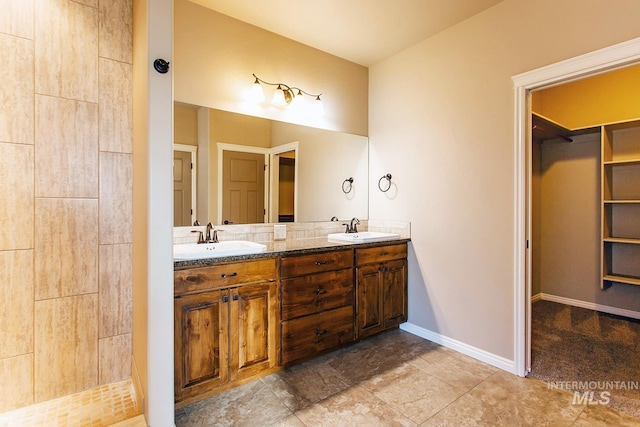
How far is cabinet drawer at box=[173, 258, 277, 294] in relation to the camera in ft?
5.86

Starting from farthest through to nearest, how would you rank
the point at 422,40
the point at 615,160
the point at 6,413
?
the point at 615,160 < the point at 422,40 < the point at 6,413

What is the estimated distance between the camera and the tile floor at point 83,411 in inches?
64.6

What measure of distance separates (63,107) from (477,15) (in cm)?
304

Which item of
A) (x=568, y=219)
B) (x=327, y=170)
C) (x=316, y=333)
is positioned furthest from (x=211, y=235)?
(x=568, y=219)

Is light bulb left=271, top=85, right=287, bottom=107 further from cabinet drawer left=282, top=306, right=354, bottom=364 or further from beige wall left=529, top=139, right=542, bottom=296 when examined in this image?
beige wall left=529, top=139, right=542, bottom=296

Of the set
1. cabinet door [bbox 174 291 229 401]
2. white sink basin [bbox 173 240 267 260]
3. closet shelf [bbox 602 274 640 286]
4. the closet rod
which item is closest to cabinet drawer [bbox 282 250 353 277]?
white sink basin [bbox 173 240 267 260]

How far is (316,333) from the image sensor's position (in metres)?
2.37

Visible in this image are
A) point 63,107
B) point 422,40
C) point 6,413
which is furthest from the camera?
point 422,40

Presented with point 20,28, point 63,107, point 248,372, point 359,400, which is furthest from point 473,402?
point 20,28

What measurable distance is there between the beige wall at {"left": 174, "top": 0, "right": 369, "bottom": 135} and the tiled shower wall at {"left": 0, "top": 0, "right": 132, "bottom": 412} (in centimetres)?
38

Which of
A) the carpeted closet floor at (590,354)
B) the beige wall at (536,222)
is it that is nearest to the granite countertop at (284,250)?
the carpeted closet floor at (590,354)

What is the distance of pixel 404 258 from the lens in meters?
3.00

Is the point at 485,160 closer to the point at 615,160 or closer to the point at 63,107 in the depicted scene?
the point at 615,160

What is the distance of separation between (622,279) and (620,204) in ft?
2.80
